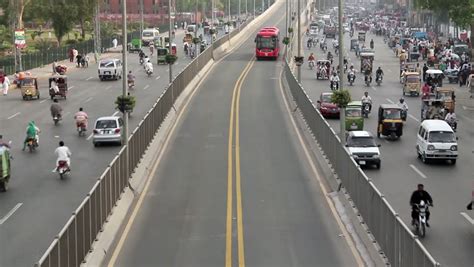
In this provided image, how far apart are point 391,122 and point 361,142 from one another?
780cm

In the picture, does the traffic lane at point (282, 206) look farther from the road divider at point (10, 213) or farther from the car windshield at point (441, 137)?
the road divider at point (10, 213)

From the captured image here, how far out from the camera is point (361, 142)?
129 ft

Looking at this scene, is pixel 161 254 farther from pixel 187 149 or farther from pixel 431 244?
pixel 187 149

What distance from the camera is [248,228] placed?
27094 millimetres

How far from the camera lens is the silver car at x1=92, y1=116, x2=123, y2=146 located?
143 feet

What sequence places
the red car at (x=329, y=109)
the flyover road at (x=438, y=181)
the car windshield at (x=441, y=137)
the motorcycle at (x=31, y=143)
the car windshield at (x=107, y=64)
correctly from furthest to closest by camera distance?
the car windshield at (x=107, y=64)
the red car at (x=329, y=109)
the motorcycle at (x=31, y=143)
the car windshield at (x=441, y=137)
the flyover road at (x=438, y=181)

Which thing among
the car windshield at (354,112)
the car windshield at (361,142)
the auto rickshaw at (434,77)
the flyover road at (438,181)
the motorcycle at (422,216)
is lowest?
the flyover road at (438,181)

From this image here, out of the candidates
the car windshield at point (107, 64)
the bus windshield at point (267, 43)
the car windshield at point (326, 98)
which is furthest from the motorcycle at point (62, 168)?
the bus windshield at point (267, 43)

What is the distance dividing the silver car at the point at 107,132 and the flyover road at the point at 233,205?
2.42 metres

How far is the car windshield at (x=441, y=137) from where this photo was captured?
131 feet

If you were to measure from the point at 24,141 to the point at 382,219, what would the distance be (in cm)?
2385

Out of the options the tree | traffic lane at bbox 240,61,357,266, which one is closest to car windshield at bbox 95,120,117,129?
traffic lane at bbox 240,61,357,266

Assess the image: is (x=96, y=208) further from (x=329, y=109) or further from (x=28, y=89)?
(x=28, y=89)

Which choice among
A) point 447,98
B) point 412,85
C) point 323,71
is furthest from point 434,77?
point 447,98
